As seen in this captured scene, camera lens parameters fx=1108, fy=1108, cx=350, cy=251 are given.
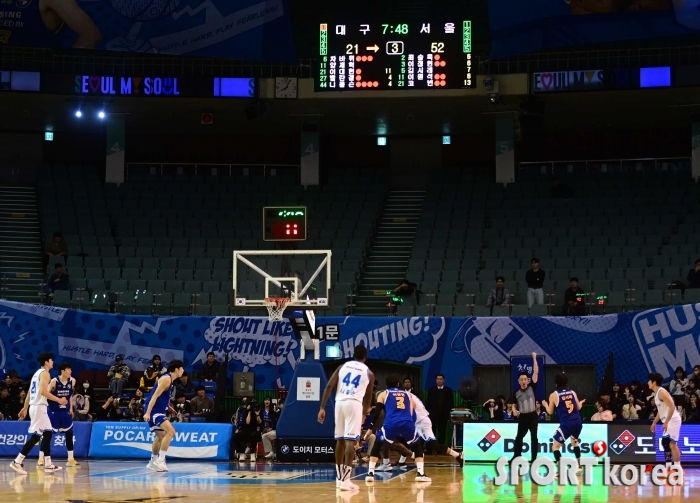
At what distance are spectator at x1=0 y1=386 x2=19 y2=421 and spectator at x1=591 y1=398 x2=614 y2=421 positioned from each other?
12635 mm

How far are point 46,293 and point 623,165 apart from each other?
1898 cm

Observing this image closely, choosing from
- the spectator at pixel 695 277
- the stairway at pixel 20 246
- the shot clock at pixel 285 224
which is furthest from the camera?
the stairway at pixel 20 246

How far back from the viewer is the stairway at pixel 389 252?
30.2 m

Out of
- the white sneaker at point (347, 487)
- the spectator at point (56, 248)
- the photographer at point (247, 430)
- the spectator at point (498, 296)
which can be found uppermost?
the spectator at point (56, 248)

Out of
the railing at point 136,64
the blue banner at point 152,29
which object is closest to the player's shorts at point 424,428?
the blue banner at point 152,29

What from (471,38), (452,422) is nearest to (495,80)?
(471,38)

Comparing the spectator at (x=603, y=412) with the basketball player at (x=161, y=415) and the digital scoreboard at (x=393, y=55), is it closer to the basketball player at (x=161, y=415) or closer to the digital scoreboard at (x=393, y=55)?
the basketball player at (x=161, y=415)

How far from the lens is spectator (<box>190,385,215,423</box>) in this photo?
2473 centimetres

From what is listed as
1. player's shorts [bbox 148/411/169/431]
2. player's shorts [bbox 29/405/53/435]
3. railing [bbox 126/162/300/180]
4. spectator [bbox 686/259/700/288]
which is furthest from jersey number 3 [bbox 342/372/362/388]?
railing [bbox 126/162/300/180]

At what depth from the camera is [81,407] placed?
25.0 metres

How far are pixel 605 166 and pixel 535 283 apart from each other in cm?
908

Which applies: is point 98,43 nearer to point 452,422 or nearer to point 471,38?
point 471,38

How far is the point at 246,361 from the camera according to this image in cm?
2677

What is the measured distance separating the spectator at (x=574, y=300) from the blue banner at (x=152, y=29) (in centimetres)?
965
